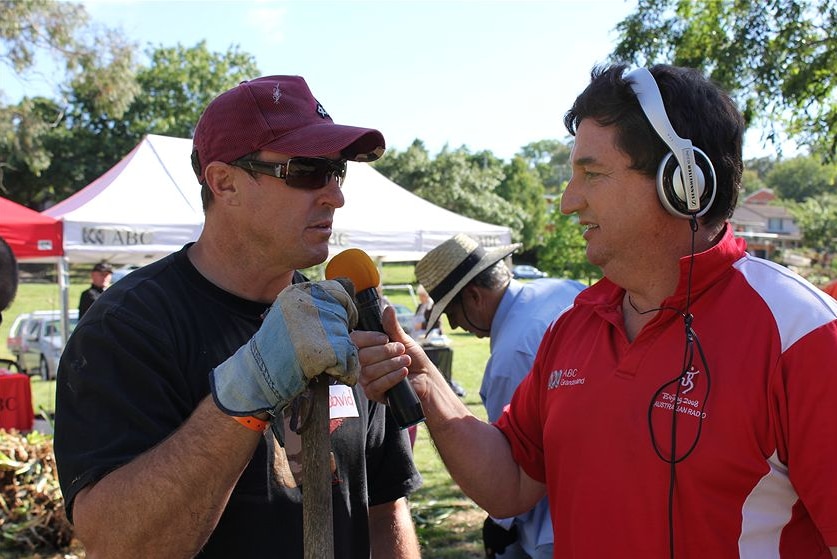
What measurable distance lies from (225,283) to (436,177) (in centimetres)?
4425

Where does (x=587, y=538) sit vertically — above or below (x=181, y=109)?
below

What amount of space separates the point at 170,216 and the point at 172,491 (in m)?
8.67

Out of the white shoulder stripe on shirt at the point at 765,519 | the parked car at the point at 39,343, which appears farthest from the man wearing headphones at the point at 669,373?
the parked car at the point at 39,343

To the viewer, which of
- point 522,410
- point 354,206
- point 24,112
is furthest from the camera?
point 24,112

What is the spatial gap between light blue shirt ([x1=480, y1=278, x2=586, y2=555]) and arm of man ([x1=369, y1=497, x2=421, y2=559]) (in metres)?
1.36

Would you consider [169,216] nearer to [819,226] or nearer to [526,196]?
[819,226]

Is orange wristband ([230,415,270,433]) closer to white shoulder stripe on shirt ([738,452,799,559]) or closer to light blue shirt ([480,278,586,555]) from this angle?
white shoulder stripe on shirt ([738,452,799,559])

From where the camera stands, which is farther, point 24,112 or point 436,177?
point 436,177

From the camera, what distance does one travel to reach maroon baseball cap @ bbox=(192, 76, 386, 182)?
207 cm

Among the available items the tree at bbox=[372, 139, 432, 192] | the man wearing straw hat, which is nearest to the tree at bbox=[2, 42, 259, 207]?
the tree at bbox=[372, 139, 432, 192]

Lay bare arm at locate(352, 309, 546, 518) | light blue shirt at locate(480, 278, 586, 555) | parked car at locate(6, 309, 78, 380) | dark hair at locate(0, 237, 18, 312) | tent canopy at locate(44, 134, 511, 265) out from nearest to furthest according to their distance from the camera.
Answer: bare arm at locate(352, 309, 546, 518) → light blue shirt at locate(480, 278, 586, 555) → dark hair at locate(0, 237, 18, 312) → tent canopy at locate(44, 134, 511, 265) → parked car at locate(6, 309, 78, 380)

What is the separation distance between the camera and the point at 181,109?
1806 inches

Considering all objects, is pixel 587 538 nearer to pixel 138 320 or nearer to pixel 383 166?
pixel 138 320

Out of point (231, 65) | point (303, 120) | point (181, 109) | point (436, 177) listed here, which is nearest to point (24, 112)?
point (181, 109)
